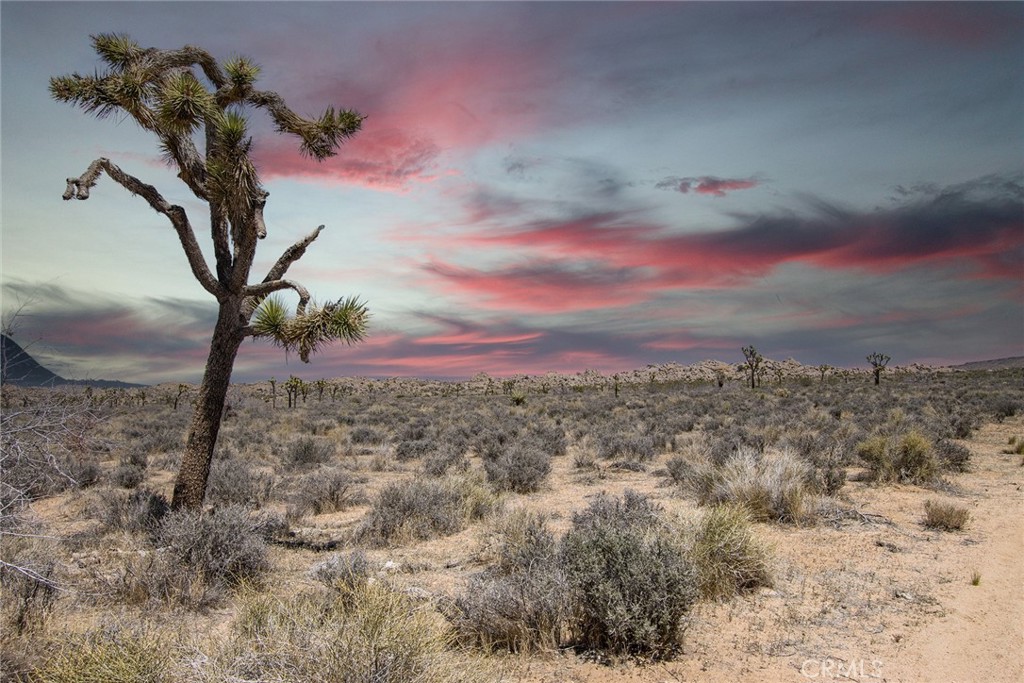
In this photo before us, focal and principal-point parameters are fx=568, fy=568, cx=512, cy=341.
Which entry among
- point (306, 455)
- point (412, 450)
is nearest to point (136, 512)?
point (306, 455)

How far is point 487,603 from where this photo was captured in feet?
16.6

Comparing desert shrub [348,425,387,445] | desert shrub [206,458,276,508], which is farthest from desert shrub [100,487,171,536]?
desert shrub [348,425,387,445]

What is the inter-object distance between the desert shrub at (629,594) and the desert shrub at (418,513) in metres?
3.77

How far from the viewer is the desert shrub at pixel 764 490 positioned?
8914 millimetres

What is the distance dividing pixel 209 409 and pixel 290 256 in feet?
8.72

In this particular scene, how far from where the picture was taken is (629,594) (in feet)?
16.2

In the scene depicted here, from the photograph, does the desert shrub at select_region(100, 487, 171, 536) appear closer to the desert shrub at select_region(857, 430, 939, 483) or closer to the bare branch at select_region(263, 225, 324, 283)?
the bare branch at select_region(263, 225, 324, 283)

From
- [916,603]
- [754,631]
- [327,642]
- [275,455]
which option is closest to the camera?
[327,642]

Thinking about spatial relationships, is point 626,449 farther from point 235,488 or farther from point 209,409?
point 209,409

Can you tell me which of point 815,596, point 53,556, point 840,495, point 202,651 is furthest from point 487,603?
point 840,495

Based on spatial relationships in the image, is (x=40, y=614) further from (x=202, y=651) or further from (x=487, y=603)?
(x=487, y=603)

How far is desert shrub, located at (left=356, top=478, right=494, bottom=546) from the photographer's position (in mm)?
8617

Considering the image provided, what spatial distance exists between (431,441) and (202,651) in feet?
49.7

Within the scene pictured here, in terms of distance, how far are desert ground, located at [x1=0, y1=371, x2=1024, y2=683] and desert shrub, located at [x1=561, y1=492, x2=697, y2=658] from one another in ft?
0.41
